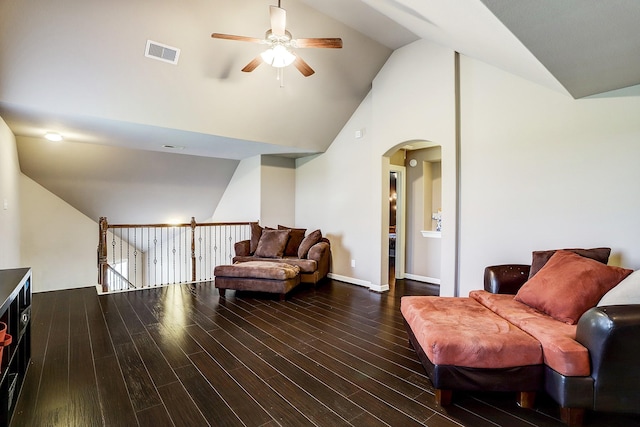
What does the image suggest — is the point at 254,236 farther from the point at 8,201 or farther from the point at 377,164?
the point at 8,201

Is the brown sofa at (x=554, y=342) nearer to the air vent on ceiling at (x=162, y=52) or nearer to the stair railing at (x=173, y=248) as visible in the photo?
the air vent on ceiling at (x=162, y=52)

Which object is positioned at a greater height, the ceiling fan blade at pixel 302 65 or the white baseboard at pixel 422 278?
the ceiling fan blade at pixel 302 65

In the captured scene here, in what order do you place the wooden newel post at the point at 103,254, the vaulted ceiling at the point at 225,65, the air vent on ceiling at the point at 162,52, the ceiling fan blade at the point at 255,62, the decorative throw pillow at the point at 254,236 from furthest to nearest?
the decorative throw pillow at the point at 254,236 < the wooden newel post at the point at 103,254 < the air vent on ceiling at the point at 162,52 < the ceiling fan blade at the point at 255,62 < the vaulted ceiling at the point at 225,65

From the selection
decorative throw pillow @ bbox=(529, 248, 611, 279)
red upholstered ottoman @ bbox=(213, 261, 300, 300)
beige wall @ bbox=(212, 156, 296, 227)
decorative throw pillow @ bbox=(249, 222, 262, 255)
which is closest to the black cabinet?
red upholstered ottoman @ bbox=(213, 261, 300, 300)

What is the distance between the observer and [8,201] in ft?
13.3

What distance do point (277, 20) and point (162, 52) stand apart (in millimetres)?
1497

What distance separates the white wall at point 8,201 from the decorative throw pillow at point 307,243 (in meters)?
3.85

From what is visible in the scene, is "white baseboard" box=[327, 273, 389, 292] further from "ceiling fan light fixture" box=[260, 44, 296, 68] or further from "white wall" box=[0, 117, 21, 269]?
"white wall" box=[0, 117, 21, 269]

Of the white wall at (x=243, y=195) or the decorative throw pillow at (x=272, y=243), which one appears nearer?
the decorative throw pillow at (x=272, y=243)

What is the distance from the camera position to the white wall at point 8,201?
3.67 meters

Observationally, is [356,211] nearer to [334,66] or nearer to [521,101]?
[334,66]

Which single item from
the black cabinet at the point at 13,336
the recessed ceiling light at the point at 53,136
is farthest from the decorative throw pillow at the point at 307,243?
the recessed ceiling light at the point at 53,136

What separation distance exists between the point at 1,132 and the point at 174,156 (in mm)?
2627

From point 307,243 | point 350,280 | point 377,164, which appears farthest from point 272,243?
point 377,164
